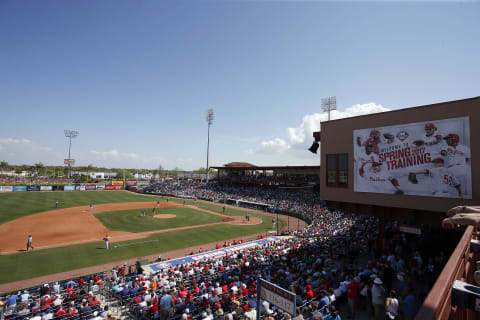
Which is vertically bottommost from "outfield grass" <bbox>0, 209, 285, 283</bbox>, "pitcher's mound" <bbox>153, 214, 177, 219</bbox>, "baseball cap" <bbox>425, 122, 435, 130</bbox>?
"outfield grass" <bbox>0, 209, 285, 283</bbox>

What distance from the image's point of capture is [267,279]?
13.0m

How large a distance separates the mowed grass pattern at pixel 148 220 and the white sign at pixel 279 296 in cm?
2666

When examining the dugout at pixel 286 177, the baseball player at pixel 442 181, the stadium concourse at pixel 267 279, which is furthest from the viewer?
the dugout at pixel 286 177

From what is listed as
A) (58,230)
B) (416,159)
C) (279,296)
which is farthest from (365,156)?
(58,230)

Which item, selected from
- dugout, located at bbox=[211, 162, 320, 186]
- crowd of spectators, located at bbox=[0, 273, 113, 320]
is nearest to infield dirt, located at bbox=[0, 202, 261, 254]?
crowd of spectators, located at bbox=[0, 273, 113, 320]

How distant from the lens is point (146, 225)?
3331cm

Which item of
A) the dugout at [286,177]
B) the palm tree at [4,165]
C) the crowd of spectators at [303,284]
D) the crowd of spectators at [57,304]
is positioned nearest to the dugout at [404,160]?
the crowd of spectators at [303,284]

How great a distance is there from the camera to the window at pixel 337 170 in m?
15.6

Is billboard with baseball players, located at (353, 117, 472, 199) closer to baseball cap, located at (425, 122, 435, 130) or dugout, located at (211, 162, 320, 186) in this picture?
baseball cap, located at (425, 122, 435, 130)

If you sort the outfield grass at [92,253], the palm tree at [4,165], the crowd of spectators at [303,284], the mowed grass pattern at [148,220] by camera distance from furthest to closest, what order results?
the palm tree at [4,165], the mowed grass pattern at [148,220], the outfield grass at [92,253], the crowd of spectators at [303,284]

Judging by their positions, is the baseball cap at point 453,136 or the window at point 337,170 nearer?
the baseball cap at point 453,136

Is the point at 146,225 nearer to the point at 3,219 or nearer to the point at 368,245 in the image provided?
the point at 3,219

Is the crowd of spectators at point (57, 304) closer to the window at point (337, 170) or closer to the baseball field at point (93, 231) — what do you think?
the baseball field at point (93, 231)

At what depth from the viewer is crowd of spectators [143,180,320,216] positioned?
1710 inches
